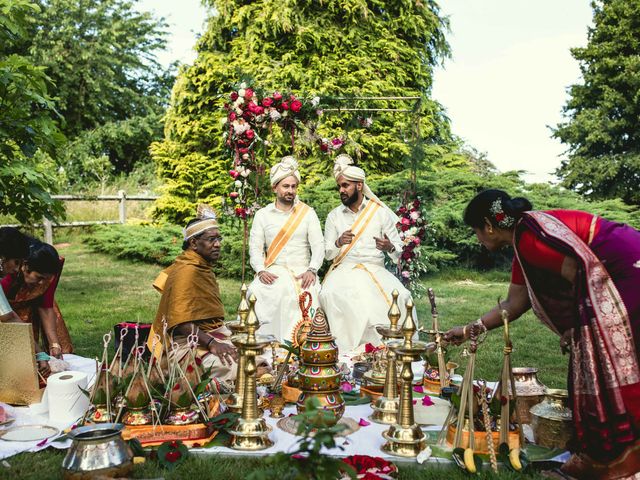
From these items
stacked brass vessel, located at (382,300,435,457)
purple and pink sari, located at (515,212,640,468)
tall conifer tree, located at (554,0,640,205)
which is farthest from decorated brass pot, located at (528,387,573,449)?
tall conifer tree, located at (554,0,640,205)

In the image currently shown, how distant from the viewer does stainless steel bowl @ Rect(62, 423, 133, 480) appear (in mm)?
3041

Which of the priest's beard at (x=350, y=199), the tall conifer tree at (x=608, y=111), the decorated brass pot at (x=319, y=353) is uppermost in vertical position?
the tall conifer tree at (x=608, y=111)

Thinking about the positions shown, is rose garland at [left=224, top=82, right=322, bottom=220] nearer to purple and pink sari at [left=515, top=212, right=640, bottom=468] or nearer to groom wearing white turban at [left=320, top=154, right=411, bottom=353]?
groom wearing white turban at [left=320, top=154, right=411, bottom=353]

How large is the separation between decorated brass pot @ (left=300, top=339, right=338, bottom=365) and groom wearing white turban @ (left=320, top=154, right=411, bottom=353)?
7.40 feet

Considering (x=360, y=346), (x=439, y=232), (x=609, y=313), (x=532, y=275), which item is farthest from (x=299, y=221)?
(x=439, y=232)

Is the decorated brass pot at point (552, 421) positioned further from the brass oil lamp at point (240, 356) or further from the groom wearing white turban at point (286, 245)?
the groom wearing white turban at point (286, 245)

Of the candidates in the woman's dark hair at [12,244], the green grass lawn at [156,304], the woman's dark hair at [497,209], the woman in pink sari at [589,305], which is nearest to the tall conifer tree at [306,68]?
the green grass lawn at [156,304]

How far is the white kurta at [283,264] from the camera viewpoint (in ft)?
21.7

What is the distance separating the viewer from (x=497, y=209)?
3748 millimetres

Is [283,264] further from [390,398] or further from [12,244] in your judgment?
[390,398]

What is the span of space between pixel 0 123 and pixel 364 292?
3866 mm

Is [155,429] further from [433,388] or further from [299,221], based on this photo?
[299,221]

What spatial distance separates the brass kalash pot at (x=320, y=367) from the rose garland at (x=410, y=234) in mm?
3516

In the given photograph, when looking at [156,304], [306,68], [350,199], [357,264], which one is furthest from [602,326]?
[306,68]
